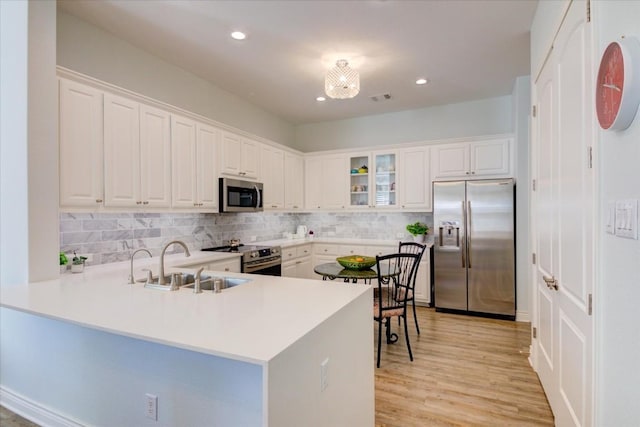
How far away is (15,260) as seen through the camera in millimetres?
2258

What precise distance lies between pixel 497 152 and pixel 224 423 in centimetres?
447

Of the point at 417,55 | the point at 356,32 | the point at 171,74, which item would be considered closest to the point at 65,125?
the point at 171,74

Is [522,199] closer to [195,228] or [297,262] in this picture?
[297,262]

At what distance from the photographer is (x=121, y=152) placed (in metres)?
2.83

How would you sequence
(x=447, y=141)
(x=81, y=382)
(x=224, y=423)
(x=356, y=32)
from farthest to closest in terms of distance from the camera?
(x=447, y=141), (x=356, y=32), (x=81, y=382), (x=224, y=423)

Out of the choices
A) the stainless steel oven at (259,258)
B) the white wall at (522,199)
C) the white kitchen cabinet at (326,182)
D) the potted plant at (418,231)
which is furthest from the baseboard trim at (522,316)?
the stainless steel oven at (259,258)

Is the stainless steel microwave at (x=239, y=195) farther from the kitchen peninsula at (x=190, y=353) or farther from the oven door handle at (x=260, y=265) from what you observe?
the kitchen peninsula at (x=190, y=353)

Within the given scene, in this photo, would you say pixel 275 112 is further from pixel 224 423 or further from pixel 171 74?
pixel 224 423

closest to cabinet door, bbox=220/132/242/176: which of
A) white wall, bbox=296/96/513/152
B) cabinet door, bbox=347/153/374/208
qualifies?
cabinet door, bbox=347/153/374/208

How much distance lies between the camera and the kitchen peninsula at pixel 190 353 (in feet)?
4.17

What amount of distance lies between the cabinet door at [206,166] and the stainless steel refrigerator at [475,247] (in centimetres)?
286

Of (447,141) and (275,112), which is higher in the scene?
(275,112)

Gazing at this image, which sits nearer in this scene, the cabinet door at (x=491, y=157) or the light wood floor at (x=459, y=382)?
the light wood floor at (x=459, y=382)

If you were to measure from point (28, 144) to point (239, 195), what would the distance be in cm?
217
